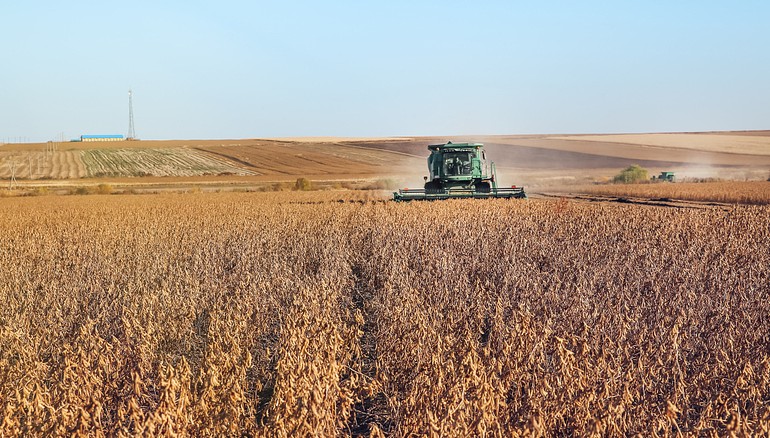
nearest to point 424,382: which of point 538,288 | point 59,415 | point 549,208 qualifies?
point 59,415

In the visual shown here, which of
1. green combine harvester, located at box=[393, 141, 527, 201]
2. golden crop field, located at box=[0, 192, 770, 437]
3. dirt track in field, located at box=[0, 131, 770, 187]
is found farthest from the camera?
dirt track in field, located at box=[0, 131, 770, 187]

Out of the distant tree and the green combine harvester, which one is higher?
the green combine harvester

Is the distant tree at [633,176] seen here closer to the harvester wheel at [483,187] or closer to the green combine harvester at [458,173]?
the green combine harvester at [458,173]

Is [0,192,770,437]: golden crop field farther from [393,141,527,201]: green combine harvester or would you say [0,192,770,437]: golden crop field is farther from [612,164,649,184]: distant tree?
[612,164,649,184]: distant tree

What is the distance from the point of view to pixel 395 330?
6059 mm

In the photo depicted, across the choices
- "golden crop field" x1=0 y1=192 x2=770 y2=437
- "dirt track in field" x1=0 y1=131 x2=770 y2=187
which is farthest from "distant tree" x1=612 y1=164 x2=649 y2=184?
"golden crop field" x1=0 y1=192 x2=770 y2=437

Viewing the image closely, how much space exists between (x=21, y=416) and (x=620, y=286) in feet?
20.0

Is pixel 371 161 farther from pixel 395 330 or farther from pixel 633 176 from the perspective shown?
pixel 395 330

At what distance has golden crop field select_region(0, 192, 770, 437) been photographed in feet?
13.4

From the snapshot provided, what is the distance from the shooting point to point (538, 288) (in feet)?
24.6

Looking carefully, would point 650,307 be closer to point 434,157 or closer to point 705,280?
point 705,280

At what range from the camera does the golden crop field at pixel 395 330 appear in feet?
13.4

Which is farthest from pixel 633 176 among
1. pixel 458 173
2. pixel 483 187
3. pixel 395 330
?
pixel 395 330

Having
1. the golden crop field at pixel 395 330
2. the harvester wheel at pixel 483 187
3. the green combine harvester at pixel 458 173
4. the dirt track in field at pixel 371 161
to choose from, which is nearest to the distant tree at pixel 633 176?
the dirt track in field at pixel 371 161
